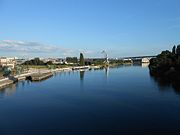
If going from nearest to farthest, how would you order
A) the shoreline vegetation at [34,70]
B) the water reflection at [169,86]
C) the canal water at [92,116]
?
the canal water at [92,116], the water reflection at [169,86], the shoreline vegetation at [34,70]

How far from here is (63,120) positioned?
344 inches

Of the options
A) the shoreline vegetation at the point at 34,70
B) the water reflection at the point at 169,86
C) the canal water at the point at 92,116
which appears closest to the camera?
the canal water at the point at 92,116

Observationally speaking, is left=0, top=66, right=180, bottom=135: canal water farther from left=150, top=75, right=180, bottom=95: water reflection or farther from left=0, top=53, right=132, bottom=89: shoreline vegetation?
left=0, top=53, right=132, bottom=89: shoreline vegetation

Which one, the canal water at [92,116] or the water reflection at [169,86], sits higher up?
the water reflection at [169,86]

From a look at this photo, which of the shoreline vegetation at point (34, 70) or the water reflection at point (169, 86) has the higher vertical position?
the shoreline vegetation at point (34, 70)

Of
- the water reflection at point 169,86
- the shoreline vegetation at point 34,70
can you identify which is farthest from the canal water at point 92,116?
the shoreline vegetation at point 34,70

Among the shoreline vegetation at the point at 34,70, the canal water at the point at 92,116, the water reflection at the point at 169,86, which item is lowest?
the canal water at the point at 92,116

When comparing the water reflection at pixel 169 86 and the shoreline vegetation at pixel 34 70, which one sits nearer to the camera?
the water reflection at pixel 169 86

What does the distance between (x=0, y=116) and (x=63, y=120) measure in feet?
7.03

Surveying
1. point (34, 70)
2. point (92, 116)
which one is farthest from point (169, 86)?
point (34, 70)

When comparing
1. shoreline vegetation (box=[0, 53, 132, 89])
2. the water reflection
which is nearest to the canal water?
the water reflection

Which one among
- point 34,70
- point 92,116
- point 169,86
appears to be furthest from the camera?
point 34,70

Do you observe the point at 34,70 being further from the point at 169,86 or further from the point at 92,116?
the point at 92,116

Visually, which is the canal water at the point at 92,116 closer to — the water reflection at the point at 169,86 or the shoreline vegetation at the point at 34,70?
the water reflection at the point at 169,86
